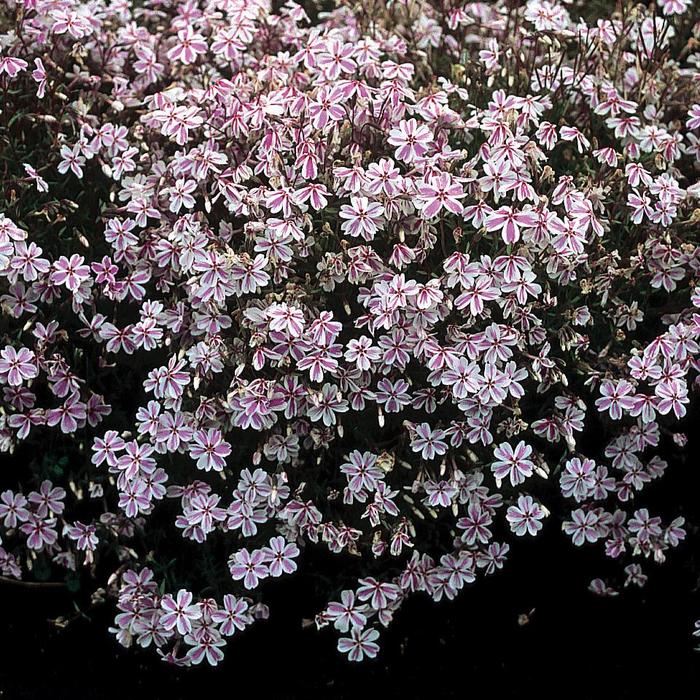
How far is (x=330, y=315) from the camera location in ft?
9.25

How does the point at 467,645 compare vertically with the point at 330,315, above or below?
below

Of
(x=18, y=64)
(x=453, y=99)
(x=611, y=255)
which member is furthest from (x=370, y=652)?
(x=18, y=64)

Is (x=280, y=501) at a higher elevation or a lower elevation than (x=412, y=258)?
lower

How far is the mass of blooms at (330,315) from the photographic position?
113 inches

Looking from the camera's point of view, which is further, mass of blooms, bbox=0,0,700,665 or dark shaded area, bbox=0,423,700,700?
dark shaded area, bbox=0,423,700,700

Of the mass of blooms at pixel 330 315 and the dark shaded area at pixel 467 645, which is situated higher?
the mass of blooms at pixel 330 315

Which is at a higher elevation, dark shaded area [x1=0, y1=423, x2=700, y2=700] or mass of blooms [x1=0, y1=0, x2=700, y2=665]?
mass of blooms [x1=0, y1=0, x2=700, y2=665]

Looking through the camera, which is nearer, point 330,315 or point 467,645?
point 330,315

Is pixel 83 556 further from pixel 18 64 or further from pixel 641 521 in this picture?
pixel 641 521

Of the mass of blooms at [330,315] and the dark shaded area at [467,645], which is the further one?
the dark shaded area at [467,645]

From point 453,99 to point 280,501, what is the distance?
4.94ft

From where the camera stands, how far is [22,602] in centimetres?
341

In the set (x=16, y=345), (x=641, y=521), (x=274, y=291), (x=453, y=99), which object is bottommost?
(x=641, y=521)

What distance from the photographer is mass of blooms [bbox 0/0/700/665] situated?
2.88 metres
